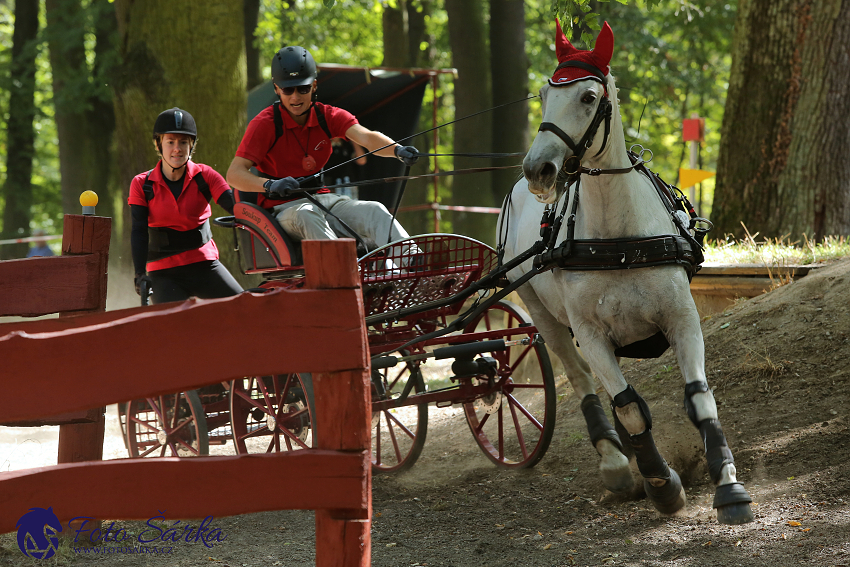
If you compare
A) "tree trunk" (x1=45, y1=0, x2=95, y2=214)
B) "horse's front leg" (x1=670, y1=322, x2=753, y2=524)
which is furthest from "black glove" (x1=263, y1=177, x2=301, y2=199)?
"tree trunk" (x1=45, y1=0, x2=95, y2=214)

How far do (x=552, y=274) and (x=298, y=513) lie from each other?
201 centimetres

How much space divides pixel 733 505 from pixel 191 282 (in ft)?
11.8

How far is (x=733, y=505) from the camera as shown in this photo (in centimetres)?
328

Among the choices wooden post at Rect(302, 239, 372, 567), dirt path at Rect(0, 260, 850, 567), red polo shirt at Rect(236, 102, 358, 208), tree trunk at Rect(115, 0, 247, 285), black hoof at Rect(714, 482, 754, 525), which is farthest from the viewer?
tree trunk at Rect(115, 0, 247, 285)

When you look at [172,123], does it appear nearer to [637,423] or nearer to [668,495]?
[637,423]

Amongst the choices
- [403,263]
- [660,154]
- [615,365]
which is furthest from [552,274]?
[660,154]

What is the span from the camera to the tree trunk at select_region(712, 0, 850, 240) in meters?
7.48

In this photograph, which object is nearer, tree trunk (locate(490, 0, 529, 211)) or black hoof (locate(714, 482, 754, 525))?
black hoof (locate(714, 482, 754, 525))

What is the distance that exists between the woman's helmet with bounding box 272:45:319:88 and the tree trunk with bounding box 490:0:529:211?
27.9ft

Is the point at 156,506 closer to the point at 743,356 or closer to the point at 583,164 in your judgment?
the point at 583,164

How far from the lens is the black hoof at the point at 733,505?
10.7 feet

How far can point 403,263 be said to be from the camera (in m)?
4.74

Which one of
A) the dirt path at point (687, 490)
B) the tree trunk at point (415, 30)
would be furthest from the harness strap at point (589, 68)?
the tree trunk at point (415, 30)

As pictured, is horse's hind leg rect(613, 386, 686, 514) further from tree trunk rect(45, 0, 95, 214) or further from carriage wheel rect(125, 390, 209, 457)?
tree trunk rect(45, 0, 95, 214)
